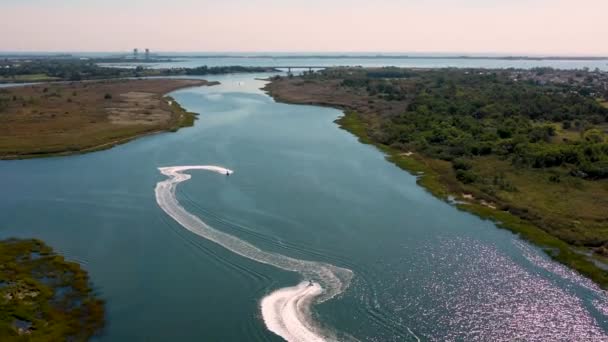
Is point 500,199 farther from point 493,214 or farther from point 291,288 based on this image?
point 291,288

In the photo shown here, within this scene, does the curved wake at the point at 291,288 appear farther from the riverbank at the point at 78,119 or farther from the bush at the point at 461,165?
the riverbank at the point at 78,119

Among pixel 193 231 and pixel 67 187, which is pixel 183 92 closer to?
pixel 67 187

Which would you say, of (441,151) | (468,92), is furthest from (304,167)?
(468,92)

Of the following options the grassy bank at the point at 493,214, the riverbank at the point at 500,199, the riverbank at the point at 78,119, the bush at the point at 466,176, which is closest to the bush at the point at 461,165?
the riverbank at the point at 500,199

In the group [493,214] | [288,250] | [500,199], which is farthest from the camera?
[500,199]

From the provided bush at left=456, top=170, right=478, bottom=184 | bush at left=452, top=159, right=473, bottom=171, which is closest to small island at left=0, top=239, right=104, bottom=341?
bush at left=456, top=170, right=478, bottom=184

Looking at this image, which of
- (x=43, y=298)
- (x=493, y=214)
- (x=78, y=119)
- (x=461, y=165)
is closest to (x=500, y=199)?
(x=493, y=214)
